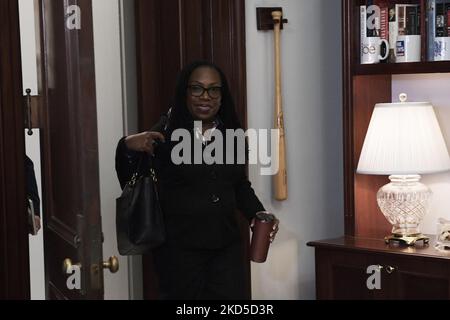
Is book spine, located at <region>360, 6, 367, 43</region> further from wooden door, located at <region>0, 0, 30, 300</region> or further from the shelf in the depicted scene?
wooden door, located at <region>0, 0, 30, 300</region>

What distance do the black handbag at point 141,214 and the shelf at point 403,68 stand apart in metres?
0.87

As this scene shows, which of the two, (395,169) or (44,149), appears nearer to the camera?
(44,149)

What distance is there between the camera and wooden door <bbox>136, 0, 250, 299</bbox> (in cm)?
288

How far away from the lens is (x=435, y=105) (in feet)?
9.27

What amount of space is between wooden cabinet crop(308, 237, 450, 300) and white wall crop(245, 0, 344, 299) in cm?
37

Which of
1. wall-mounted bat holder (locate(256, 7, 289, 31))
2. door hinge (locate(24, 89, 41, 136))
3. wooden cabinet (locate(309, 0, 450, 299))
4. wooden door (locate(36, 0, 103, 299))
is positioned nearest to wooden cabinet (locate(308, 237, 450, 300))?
wooden cabinet (locate(309, 0, 450, 299))

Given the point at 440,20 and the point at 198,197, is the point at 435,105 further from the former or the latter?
the point at 198,197

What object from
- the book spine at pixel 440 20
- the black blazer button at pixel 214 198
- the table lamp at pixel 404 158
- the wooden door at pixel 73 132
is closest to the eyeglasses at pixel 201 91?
the black blazer button at pixel 214 198

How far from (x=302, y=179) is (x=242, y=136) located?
504mm

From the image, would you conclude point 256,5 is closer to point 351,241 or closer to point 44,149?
point 351,241

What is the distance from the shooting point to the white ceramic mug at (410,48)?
8.71ft
